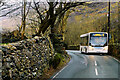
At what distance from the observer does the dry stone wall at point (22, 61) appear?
7.48m

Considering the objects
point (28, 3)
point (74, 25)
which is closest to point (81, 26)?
point (74, 25)

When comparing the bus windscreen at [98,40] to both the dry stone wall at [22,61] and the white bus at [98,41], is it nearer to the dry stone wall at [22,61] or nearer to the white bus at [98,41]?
the white bus at [98,41]

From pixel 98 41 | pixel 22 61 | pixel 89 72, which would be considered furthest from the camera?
pixel 98 41

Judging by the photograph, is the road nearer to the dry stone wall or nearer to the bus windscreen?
the dry stone wall

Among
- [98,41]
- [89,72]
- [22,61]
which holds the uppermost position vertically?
[22,61]

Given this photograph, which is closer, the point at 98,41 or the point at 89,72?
the point at 89,72

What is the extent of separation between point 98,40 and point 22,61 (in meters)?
20.2

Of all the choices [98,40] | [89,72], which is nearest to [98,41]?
[98,40]

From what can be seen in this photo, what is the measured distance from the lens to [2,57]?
23.7 ft

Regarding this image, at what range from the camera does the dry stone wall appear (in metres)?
7.48

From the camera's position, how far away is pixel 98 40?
2814 cm

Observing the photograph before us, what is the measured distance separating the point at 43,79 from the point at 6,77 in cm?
499

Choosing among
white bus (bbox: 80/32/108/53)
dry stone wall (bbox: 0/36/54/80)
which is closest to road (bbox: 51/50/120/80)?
dry stone wall (bbox: 0/36/54/80)

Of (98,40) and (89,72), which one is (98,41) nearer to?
(98,40)
